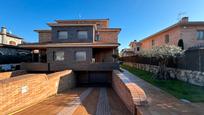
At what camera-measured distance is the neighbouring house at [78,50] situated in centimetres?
2006

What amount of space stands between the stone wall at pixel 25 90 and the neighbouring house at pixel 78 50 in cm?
547

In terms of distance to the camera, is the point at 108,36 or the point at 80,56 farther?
the point at 108,36

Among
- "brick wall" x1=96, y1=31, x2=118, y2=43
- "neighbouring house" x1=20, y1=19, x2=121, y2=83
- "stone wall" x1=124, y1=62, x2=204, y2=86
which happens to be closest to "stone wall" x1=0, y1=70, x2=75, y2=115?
"neighbouring house" x1=20, y1=19, x2=121, y2=83

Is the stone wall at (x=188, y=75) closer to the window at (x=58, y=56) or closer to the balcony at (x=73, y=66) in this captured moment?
the balcony at (x=73, y=66)

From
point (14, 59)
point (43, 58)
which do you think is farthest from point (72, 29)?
point (14, 59)

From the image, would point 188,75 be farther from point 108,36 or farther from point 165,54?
point 108,36

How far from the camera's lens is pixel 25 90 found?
1010 centimetres

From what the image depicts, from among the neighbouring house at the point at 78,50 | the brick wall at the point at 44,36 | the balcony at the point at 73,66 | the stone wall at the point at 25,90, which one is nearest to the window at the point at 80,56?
the neighbouring house at the point at 78,50

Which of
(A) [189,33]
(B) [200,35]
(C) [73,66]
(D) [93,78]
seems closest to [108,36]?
(D) [93,78]

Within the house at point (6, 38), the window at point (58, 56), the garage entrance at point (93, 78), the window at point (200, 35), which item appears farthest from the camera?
the house at point (6, 38)

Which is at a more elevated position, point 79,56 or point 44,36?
point 44,36

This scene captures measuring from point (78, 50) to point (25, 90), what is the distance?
10809 millimetres

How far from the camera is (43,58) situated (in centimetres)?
2567

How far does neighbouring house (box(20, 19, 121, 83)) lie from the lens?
20.1m
